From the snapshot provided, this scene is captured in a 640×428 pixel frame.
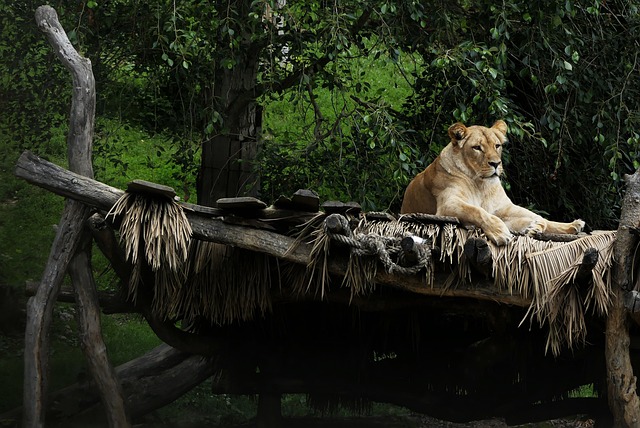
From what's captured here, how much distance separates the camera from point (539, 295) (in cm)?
644

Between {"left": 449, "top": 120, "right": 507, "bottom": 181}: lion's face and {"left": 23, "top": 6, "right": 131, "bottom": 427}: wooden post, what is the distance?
9.02ft

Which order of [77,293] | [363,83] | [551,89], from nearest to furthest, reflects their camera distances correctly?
[77,293], [551,89], [363,83]

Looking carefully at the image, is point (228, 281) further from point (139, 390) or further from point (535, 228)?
point (535, 228)

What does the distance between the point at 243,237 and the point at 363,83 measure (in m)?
3.79

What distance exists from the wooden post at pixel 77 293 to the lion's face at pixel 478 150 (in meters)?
2.75

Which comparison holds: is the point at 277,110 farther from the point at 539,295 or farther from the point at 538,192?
the point at 539,295

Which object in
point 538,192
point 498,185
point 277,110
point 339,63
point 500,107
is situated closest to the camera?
point 498,185

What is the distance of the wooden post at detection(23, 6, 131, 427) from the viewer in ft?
23.7

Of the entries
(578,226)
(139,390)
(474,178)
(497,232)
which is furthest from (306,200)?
(139,390)

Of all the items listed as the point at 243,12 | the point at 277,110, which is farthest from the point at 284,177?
the point at 277,110

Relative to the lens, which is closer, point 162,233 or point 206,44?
point 162,233

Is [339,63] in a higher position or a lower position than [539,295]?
higher

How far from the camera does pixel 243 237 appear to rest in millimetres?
6844

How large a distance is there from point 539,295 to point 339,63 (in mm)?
3717
